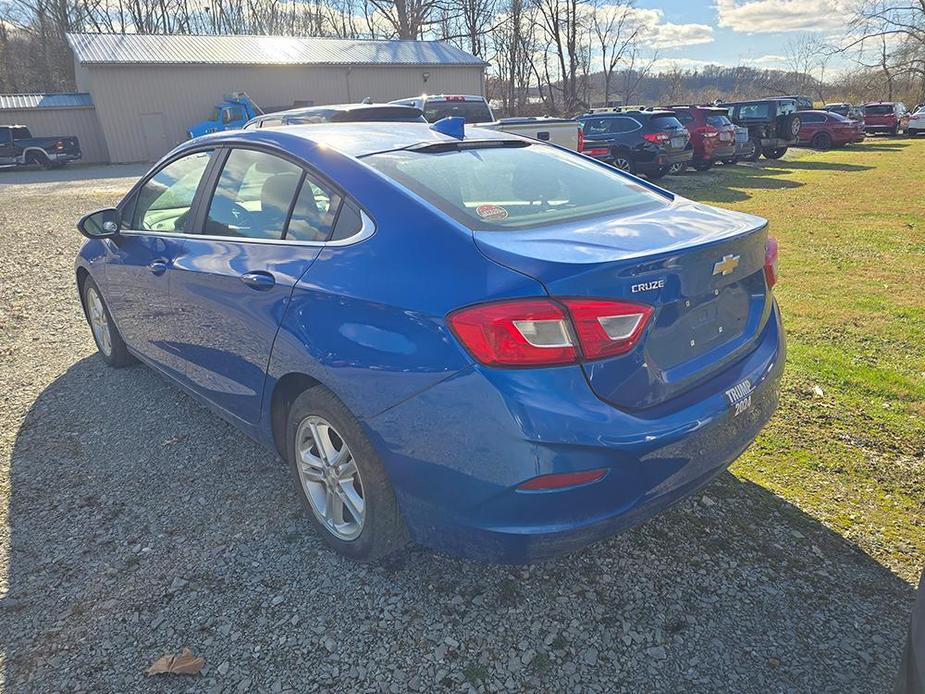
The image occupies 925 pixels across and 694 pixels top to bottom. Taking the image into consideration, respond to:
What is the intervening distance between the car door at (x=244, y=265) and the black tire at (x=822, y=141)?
26.6 meters

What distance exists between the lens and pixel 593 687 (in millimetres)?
2057

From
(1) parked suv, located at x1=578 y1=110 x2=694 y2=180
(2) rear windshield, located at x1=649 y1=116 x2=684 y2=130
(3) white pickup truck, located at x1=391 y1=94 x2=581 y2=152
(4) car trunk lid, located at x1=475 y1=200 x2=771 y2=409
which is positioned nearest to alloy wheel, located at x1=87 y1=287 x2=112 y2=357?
(4) car trunk lid, located at x1=475 y1=200 x2=771 y2=409

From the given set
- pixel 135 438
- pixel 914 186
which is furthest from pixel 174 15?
pixel 135 438

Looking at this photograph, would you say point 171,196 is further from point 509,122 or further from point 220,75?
point 220,75

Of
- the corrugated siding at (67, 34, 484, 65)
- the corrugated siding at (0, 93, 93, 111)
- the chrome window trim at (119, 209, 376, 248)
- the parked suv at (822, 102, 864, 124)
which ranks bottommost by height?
the chrome window trim at (119, 209, 376, 248)

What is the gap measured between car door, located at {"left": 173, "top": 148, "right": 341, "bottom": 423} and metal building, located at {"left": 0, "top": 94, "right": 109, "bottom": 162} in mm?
28365

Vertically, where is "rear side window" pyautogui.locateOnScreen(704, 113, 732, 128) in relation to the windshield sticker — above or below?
above

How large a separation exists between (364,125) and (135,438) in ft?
7.25

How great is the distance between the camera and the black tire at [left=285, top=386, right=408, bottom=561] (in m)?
2.33

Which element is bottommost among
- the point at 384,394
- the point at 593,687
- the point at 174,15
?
the point at 593,687

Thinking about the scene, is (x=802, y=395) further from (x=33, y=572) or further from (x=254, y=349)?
(x=33, y=572)

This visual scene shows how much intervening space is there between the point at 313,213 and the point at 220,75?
2909 centimetres

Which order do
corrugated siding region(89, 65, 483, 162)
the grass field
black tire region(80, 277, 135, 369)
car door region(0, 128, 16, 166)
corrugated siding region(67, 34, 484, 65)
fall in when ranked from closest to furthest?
the grass field, black tire region(80, 277, 135, 369), car door region(0, 128, 16, 166), corrugated siding region(89, 65, 483, 162), corrugated siding region(67, 34, 484, 65)

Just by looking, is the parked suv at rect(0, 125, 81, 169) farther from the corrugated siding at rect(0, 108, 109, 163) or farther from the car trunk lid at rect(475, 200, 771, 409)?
the car trunk lid at rect(475, 200, 771, 409)
